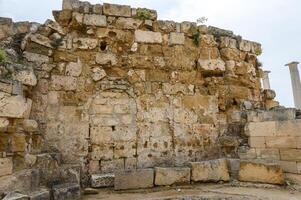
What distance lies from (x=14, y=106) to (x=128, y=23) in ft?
8.77

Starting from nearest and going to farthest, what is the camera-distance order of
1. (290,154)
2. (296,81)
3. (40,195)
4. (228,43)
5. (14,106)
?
(40,195) → (14,106) → (290,154) → (228,43) → (296,81)

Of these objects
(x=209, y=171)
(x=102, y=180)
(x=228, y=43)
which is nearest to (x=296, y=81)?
(x=228, y=43)

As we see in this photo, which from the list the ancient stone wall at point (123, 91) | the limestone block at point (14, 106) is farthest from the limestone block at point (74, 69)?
the limestone block at point (14, 106)

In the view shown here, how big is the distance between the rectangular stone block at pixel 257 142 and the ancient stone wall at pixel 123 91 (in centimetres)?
18

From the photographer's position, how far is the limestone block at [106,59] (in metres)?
5.36

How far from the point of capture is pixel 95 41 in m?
5.39

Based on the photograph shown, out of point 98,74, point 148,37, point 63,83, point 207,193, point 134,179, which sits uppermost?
point 148,37

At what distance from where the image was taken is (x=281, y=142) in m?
5.21

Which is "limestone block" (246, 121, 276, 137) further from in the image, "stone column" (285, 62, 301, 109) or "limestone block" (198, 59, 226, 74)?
"stone column" (285, 62, 301, 109)

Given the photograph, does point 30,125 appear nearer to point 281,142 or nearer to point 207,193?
point 207,193

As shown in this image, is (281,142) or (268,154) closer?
(281,142)

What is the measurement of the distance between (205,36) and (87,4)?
2.59 m

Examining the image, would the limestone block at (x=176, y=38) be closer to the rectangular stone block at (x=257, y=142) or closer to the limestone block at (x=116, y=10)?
the limestone block at (x=116, y=10)

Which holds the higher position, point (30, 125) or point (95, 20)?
point (95, 20)
